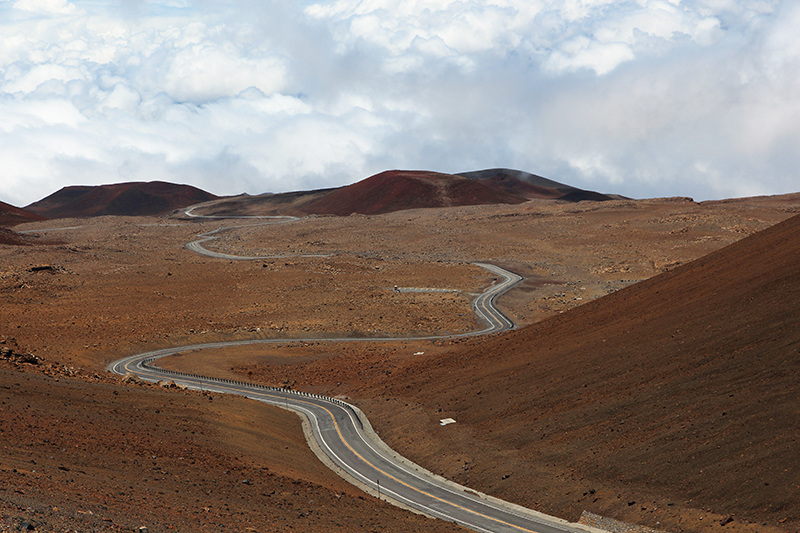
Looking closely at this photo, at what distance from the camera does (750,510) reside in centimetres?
2227

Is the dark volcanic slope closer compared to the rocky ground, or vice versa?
the rocky ground

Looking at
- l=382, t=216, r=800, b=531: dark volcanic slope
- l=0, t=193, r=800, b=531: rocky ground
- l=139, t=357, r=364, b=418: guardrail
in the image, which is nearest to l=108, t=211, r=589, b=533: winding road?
l=139, t=357, r=364, b=418: guardrail

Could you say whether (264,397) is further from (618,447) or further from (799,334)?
(799,334)

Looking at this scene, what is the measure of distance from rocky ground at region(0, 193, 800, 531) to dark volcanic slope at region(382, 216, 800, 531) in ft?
3.34

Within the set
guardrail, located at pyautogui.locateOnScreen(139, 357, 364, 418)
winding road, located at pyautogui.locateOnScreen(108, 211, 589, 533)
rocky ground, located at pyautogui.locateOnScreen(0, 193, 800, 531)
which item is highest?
rocky ground, located at pyautogui.locateOnScreen(0, 193, 800, 531)

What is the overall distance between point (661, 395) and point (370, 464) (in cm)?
1421

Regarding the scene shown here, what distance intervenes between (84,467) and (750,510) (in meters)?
21.8

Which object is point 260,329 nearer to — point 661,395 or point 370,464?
point 370,464

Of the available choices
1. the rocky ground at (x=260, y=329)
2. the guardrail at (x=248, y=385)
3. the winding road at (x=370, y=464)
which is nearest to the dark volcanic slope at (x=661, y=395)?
the rocky ground at (x=260, y=329)

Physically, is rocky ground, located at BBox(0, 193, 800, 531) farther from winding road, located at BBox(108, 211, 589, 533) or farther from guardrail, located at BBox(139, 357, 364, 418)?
guardrail, located at BBox(139, 357, 364, 418)

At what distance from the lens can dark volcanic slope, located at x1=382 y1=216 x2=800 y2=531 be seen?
973 inches

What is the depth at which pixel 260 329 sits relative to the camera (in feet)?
231

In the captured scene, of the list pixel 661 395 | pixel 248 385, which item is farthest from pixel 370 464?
pixel 248 385

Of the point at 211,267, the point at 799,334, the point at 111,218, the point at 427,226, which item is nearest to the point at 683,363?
the point at 799,334
